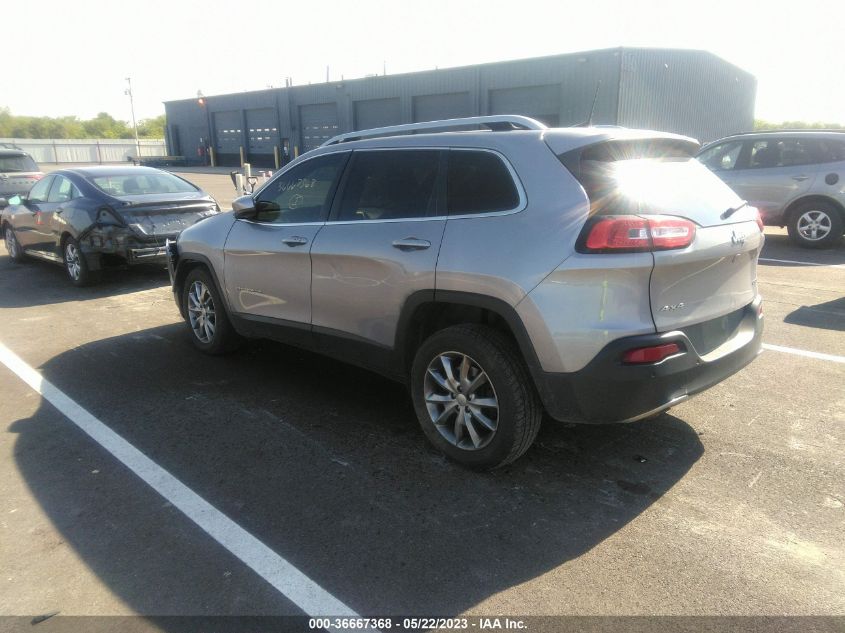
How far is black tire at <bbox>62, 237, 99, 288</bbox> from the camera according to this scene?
8.57m

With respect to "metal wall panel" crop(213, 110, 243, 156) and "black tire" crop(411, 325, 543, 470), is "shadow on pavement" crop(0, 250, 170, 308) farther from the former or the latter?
"metal wall panel" crop(213, 110, 243, 156)

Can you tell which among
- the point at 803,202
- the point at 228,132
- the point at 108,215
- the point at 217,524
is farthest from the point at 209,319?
the point at 228,132

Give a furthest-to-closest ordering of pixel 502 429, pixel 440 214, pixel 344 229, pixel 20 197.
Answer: pixel 20 197
pixel 344 229
pixel 440 214
pixel 502 429

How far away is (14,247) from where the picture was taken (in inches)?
432

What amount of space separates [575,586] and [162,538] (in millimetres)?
1888

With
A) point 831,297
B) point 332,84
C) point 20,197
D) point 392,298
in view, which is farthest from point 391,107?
point 392,298

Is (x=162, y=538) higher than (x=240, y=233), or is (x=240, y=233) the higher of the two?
(x=240, y=233)

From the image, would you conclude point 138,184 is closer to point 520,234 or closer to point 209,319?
point 209,319

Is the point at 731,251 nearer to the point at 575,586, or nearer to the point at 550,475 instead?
the point at 550,475

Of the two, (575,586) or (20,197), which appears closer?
(575,586)

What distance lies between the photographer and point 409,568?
277cm

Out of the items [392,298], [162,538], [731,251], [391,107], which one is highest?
[391,107]

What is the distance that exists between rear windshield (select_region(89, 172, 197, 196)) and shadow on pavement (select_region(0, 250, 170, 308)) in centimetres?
126

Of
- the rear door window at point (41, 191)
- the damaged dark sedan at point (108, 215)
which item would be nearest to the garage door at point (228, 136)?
the rear door window at point (41, 191)
